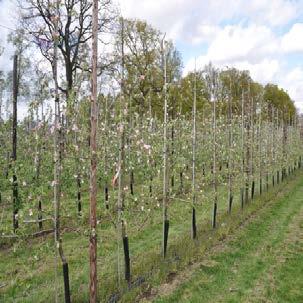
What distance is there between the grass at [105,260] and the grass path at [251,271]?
30 cm

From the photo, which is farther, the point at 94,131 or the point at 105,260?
the point at 105,260

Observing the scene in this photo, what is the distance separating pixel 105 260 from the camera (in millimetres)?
8070

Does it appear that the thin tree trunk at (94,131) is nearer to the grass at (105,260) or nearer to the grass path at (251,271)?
the grass at (105,260)

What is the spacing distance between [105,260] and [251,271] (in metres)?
3.18

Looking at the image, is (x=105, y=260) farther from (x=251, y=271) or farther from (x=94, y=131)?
(x=94, y=131)

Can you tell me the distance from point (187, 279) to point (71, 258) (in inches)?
111

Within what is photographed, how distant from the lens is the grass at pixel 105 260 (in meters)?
6.25

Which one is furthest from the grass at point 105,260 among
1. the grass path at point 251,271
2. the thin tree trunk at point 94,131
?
the thin tree trunk at point 94,131

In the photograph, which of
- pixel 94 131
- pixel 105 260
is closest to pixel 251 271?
pixel 105 260

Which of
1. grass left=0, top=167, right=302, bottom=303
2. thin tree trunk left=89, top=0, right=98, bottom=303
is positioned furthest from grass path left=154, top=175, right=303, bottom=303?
thin tree trunk left=89, top=0, right=98, bottom=303

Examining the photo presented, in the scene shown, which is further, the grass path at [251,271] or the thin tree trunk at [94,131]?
the grass path at [251,271]

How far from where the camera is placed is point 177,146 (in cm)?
1447

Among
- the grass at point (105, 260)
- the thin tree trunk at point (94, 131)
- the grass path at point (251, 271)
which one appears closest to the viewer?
the thin tree trunk at point (94, 131)

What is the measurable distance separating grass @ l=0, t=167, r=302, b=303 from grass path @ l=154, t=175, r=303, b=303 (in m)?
0.30
